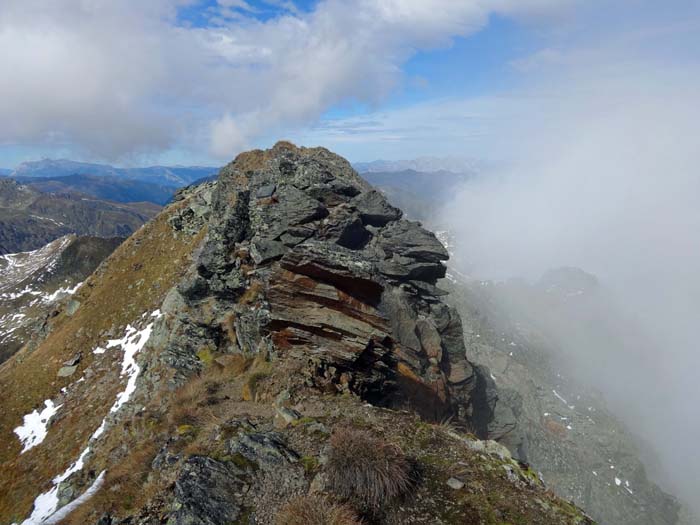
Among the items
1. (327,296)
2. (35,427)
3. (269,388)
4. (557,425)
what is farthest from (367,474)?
(557,425)

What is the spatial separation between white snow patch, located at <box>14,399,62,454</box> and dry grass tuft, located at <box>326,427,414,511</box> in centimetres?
3727

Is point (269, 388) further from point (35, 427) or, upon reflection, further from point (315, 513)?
point (35, 427)

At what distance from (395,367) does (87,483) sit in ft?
64.7

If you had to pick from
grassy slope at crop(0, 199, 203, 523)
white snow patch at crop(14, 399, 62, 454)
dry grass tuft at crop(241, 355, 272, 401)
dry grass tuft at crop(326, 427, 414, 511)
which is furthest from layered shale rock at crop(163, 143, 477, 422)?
white snow patch at crop(14, 399, 62, 454)

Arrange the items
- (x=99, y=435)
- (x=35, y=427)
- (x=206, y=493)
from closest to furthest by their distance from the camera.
Result: (x=206, y=493) → (x=99, y=435) → (x=35, y=427)

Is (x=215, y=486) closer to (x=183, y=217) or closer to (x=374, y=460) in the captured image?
(x=374, y=460)

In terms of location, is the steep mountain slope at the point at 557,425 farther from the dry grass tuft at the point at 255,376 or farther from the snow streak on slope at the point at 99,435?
the snow streak on slope at the point at 99,435

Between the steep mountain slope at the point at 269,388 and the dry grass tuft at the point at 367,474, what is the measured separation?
0.17ft

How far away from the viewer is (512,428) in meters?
38.4

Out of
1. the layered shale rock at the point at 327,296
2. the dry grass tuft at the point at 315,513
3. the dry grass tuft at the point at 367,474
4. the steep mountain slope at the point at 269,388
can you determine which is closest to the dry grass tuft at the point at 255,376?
the steep mountain slope at the point at 269,388

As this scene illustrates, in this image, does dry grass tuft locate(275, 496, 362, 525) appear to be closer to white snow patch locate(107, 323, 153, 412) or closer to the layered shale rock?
the layered shale rock

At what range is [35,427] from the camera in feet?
119

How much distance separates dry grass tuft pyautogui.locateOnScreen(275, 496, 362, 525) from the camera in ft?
29.2

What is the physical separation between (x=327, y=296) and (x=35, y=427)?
1391 inches
